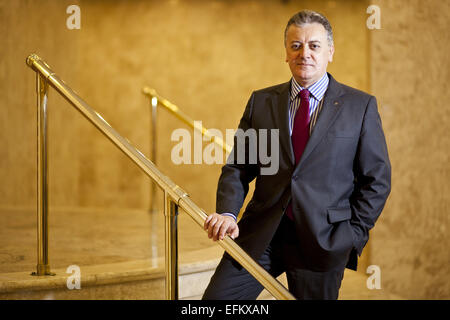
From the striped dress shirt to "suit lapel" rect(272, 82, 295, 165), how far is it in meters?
0.02

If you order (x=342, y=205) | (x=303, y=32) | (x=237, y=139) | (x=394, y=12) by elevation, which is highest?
(x=394, y=12)

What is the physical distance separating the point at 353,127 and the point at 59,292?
1.65 meters

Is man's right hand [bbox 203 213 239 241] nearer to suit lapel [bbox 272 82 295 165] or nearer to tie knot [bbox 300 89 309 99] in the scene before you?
suit lapel [bbox 272 82 295 165]

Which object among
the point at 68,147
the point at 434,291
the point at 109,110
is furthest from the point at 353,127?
the point at 109,110

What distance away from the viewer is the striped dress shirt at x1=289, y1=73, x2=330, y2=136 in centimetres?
207

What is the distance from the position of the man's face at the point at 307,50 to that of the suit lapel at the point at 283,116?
0.11m

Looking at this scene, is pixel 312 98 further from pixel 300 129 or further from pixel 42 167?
pixel 42 167

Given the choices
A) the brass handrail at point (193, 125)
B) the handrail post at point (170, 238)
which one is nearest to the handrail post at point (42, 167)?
the handrail post at point (170, 238)

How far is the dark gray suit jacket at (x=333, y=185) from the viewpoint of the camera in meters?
1.97

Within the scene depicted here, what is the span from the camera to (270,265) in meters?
2.09

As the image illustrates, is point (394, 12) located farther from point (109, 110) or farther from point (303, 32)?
point (109, 110)

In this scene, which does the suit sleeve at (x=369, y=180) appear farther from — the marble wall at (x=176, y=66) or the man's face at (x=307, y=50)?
the marble wall at (x=176, y=66)

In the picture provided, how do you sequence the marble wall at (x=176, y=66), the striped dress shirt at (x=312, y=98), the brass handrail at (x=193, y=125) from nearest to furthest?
the striped dress shirt at (x=312, y=98) < the brass handrail at (x=193, y=125) < the marble wall at (x=176, y=66)

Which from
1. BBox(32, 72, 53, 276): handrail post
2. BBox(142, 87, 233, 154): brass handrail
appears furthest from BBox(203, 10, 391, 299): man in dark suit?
BBox(142, 87, 233, 154): brass handrail
